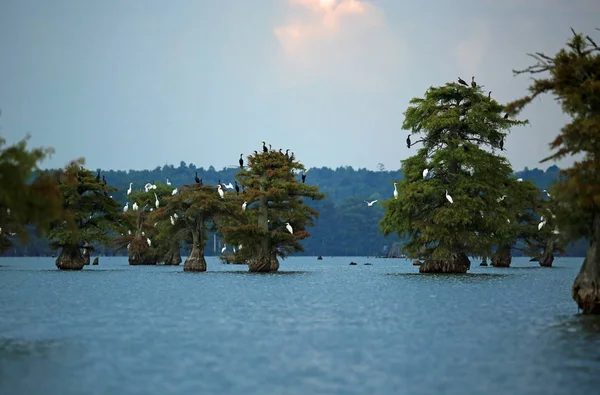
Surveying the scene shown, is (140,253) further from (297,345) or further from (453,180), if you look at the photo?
(297,345)

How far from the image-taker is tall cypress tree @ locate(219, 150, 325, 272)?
67.7 metres

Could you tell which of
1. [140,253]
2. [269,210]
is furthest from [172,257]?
[269,210]

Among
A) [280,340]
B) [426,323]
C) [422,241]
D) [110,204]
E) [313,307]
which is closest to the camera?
[280,340]

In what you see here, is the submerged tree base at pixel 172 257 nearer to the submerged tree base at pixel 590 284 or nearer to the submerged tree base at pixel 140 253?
the submerged tree base at pixel 140 253

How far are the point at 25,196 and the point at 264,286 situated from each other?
1227 inches

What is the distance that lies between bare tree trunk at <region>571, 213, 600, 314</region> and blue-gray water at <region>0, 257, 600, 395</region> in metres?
1.29

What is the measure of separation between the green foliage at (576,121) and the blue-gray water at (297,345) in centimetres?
362

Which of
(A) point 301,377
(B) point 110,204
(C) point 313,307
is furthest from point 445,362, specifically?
(B) point 110,204

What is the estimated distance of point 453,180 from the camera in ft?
209

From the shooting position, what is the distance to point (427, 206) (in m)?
63.8

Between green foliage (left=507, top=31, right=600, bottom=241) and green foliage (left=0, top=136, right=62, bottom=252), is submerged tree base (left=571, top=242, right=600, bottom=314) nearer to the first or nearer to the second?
green foliage (left=507, top=31, right=600, bottom=241)

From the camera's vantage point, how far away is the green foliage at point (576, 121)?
27.7 meters

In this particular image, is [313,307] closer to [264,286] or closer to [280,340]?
[280,340]

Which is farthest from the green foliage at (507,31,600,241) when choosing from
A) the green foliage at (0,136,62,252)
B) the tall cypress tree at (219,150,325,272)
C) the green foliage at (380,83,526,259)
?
the tall cypress tree at (219,150,325,272)
